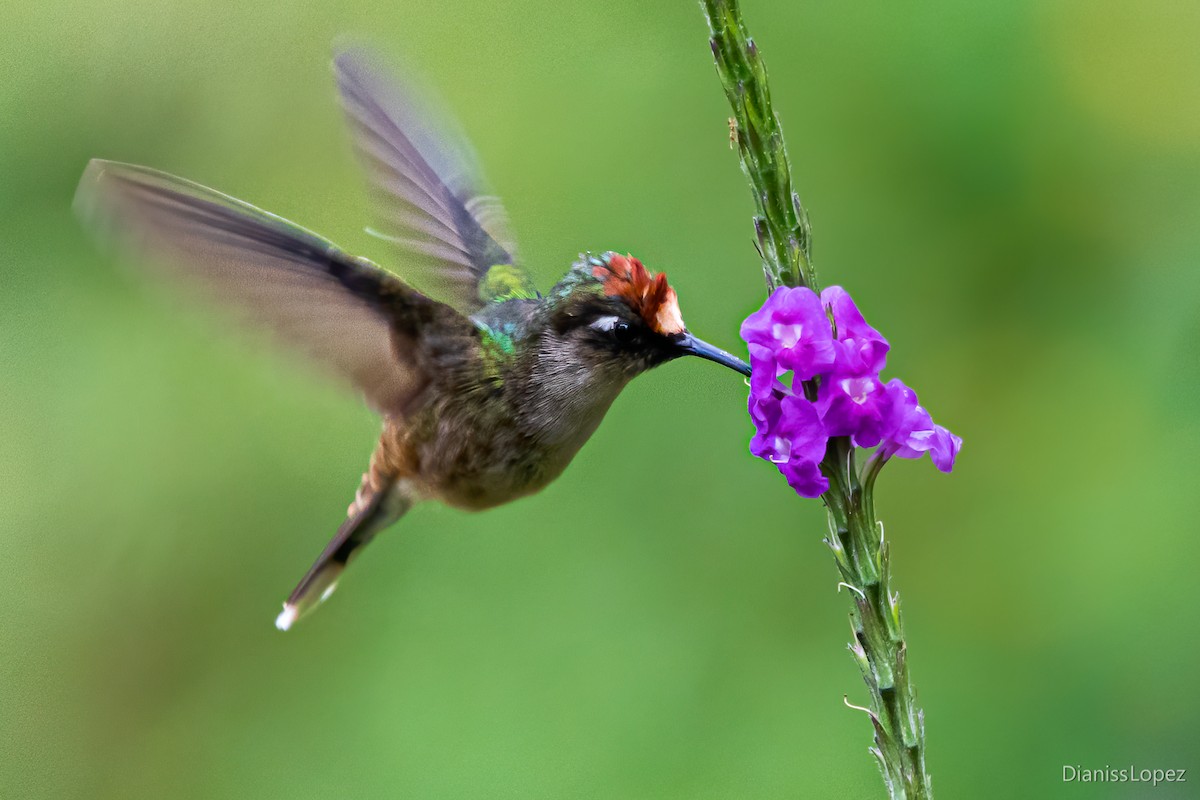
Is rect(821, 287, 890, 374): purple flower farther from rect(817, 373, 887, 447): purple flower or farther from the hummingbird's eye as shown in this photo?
the hummingbird's eye

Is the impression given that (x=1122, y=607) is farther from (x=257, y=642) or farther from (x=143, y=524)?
(x=143, y=524)

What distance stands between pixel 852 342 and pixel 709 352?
2.02 ft

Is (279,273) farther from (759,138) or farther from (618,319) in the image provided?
(759,138)

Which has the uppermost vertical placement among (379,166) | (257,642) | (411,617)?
(379,166)

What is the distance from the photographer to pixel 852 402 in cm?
183

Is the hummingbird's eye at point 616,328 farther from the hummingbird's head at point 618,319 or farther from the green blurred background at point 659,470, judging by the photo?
the green blurred background at point 659,470

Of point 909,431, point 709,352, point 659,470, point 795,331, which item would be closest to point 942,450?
point 909,431

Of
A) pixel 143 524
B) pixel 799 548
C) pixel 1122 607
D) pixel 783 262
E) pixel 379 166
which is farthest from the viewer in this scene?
pixel 143 524

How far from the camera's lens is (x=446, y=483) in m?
3.02

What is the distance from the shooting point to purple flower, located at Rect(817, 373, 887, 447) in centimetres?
183

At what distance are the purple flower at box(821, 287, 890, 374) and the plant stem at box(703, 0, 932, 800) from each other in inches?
2.8

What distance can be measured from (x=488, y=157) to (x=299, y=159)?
0.83 metres

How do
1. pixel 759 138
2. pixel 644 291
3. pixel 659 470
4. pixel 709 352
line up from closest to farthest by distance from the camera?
pixel 759 138 < pixel 709 352 < pixel 644 291 < pixel 659 470

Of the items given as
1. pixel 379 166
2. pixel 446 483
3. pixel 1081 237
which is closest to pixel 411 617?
pixel 446 483
